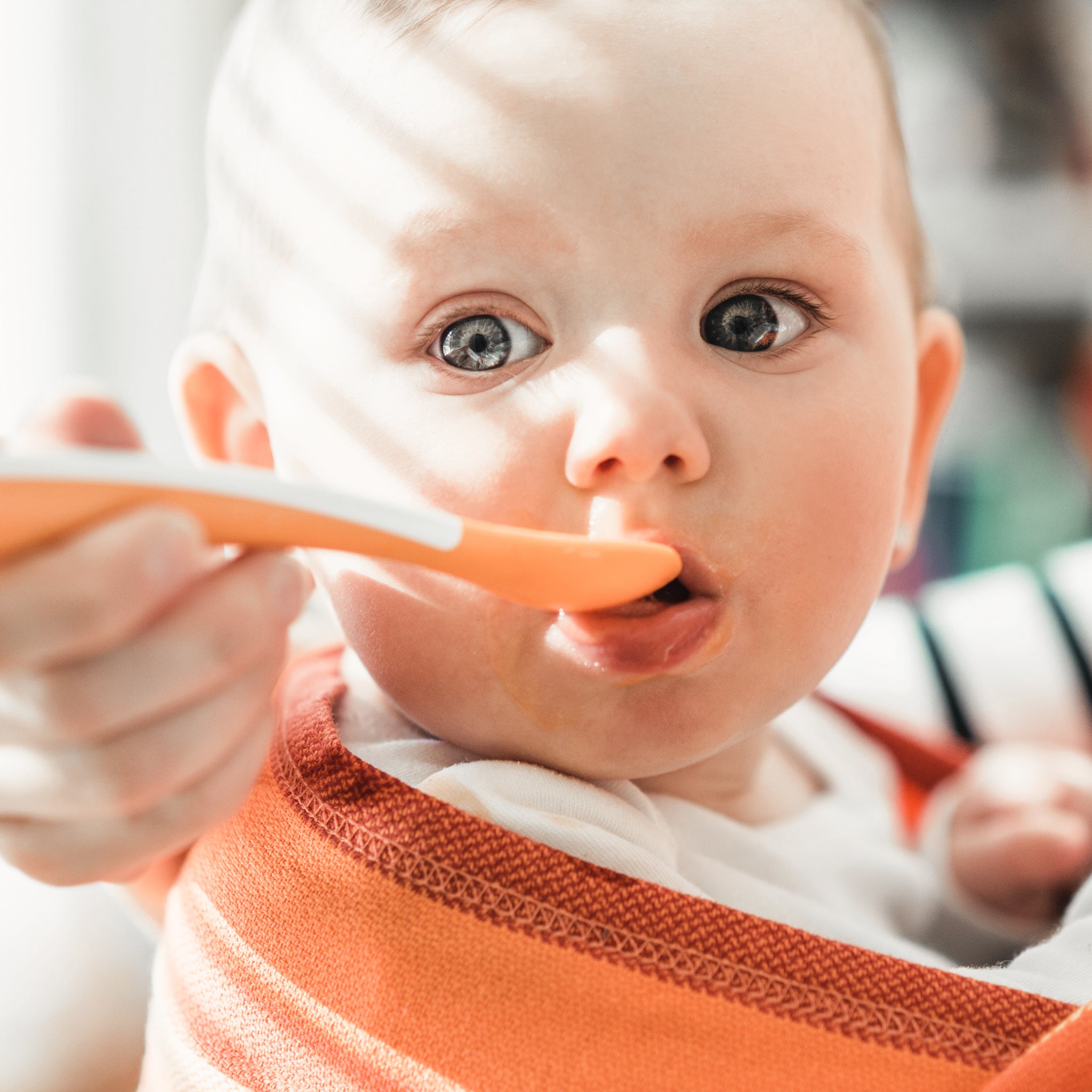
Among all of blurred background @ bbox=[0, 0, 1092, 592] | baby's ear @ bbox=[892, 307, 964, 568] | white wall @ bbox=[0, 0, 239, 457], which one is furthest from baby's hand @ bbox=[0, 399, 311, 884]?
blurred background @ bbox=[0, 0, 1092, 592]

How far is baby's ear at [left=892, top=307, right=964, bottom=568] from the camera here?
2.46ft

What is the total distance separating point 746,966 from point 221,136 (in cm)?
53

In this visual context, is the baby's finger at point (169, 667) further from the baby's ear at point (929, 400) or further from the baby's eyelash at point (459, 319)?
the baby's ear at point (929, 400)

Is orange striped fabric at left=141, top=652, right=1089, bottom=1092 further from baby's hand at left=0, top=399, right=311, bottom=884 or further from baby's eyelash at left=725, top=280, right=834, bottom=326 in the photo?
baby's eyelash at left=725, top=280, right=834, bottom=326

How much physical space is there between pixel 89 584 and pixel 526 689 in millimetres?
230

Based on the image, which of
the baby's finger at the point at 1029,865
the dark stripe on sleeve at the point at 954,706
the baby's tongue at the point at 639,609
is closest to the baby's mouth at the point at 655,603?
the baby's tongue at the point at 639,609

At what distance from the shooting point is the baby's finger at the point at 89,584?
1.06 ft

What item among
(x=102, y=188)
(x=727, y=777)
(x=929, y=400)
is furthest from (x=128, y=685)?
(x=102, y=188)

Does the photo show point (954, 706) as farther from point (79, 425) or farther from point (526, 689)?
point (79, 425)

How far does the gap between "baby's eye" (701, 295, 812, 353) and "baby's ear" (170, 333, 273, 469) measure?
0.82 feet

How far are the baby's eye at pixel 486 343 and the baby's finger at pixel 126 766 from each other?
20 centimetres

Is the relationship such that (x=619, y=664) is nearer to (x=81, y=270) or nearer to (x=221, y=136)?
(x=221, y=136)

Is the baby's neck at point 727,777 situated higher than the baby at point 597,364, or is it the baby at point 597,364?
the baby at point 597,364

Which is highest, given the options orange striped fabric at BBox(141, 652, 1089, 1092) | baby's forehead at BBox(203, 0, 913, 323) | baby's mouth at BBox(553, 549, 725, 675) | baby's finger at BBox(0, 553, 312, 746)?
baby's forehead at BBox(203, 0, 913, 323)
